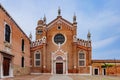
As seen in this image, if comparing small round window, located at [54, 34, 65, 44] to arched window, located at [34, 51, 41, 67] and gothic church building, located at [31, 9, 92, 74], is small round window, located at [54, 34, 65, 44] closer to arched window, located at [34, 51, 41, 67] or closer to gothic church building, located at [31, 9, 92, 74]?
gothic church building, located at [31, 9, 92, 74]

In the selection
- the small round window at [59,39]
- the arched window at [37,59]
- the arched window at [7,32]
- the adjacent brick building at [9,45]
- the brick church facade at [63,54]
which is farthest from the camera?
the small round window at [59,39]

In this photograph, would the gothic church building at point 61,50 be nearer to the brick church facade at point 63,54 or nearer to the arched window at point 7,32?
the brick church facade at point 63,54

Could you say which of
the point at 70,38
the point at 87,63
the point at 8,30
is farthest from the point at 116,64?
the point at 8,30

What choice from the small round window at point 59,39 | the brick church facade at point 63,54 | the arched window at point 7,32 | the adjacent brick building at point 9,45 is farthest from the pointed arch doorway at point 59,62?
the arched window at point 7,32

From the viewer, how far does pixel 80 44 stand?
45219 millimetres

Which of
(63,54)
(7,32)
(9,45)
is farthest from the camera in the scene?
(63,54)

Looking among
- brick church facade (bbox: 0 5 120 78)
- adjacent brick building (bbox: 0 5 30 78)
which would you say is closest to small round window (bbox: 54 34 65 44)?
brick church facade (bbox: 0 5 120 78)

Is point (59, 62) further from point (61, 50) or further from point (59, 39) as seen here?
point (59, 39)

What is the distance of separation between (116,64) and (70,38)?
10.1m

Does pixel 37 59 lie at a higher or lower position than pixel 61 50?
lower

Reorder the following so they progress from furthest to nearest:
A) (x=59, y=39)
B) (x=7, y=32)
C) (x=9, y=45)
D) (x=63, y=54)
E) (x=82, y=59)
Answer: (x=59, y=39)
(x=63, y=54)
(x=82, y=59)
(x=9, y=45)
(x=7, y=32)

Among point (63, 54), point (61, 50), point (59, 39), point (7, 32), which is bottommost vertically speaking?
point (63, 54)

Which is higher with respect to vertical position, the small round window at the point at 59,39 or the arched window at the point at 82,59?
the small round window at the point at 59,39

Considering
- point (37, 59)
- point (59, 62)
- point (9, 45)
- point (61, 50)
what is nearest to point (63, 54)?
point (61, 50)
